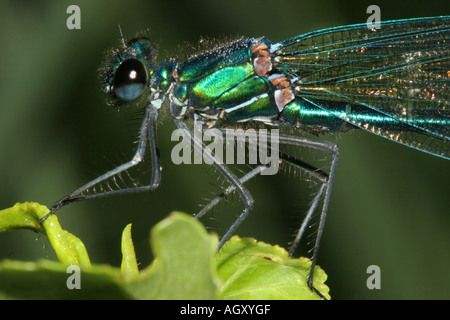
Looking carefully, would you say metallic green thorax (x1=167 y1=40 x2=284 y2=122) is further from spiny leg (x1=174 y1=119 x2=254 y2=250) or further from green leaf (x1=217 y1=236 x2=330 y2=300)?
green leaf (x1=217 y1=236 x2=330 y2=300)

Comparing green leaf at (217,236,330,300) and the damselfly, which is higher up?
the damselfly

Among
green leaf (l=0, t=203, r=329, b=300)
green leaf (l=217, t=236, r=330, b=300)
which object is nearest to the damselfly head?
green leaf (l=217, t=236, r=330, b=300)

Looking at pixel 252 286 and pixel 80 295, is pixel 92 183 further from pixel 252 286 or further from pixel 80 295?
pixel 80 295

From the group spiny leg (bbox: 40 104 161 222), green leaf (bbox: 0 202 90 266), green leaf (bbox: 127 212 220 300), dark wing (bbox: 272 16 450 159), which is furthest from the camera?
dark wing (bbox: 272 16 450 159)

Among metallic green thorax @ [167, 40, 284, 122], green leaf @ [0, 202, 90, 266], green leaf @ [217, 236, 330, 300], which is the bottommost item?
green leaf @ [217, 236, 330, 300]

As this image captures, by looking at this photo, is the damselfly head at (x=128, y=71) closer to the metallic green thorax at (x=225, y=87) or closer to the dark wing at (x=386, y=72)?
the metallic green thorax at (x=225, y=87)

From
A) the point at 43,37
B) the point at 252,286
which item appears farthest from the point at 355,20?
the point at 252,286

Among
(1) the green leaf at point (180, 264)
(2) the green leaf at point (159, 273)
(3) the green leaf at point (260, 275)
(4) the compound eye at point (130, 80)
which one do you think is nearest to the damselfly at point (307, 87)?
(4) the compound eye at point (130, 80)
